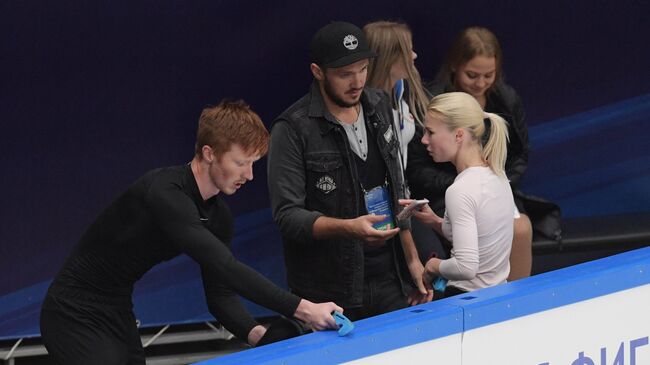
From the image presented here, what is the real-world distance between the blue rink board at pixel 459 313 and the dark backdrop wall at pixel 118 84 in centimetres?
230

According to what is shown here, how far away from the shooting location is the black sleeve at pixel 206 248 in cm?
360

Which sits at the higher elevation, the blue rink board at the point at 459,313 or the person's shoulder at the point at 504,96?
the person's shoulder at the point at 504,96

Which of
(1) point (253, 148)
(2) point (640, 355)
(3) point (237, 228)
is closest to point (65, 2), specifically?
(3) point (237, 228)

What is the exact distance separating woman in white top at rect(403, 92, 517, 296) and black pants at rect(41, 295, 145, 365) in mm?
1078

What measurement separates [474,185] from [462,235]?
18cm

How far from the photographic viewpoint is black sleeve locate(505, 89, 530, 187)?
5.64m

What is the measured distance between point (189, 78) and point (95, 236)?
198cm

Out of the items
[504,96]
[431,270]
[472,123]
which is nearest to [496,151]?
[472,123]

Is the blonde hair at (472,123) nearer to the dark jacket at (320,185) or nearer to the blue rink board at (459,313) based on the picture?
the dark jacket at (320,185)

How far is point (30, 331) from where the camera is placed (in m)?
5.70

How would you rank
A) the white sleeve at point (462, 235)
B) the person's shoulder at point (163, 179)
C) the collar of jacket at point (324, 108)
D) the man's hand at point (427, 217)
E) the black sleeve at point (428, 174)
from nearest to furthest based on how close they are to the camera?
the person's shoulder at point (163, 179) < the white sleeve at point (462, 235) < the collar of jacket at point (324, 108) < the man's hand at point (427, 217) < the black sleeve at point (428, 174)

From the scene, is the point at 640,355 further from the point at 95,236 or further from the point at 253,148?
the point at 95,236

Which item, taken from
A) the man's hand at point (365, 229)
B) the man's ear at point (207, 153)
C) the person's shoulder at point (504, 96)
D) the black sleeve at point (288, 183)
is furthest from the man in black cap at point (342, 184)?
the person's shoulder at point (504, 96)

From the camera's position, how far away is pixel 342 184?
4.36 meters
